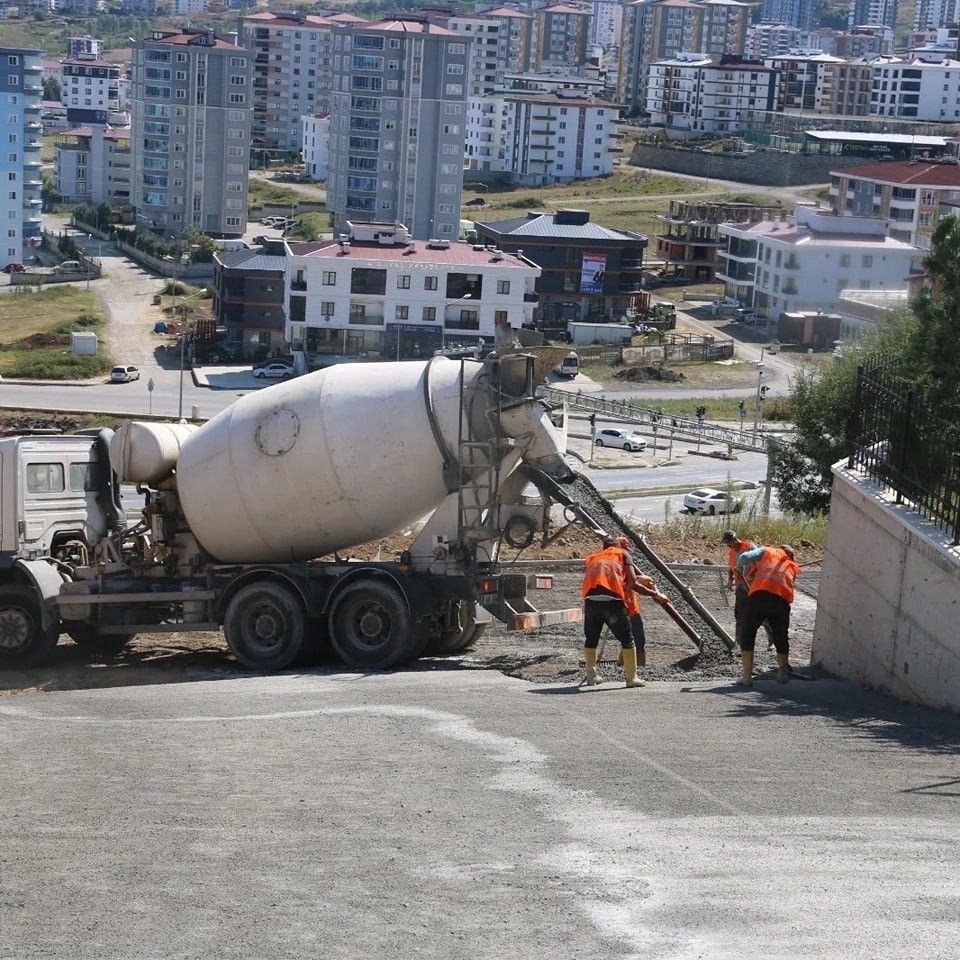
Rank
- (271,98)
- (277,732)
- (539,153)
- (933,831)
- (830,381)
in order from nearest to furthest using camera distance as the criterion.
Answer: (933,831)
(277,732)
(830,381)
(539,153)
(271,98)

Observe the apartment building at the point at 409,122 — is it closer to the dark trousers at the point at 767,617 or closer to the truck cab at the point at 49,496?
the truck cab at the point at 49,496

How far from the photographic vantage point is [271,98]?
15650 centimetres

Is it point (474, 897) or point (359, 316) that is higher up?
point (474, 897)

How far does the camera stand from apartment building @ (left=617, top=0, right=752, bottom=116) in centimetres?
17825

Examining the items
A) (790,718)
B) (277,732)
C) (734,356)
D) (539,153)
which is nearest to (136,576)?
(277,732)

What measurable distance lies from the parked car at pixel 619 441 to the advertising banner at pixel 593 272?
29.5 meters

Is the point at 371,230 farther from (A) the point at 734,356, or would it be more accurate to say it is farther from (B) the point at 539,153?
(B) the point at 539,153

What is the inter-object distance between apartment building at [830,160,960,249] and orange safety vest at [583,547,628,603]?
276 ft

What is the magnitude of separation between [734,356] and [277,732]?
223ft

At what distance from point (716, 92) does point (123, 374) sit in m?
97.3

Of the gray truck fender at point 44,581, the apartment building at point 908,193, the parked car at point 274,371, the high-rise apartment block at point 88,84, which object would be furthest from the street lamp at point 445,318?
the high-rise apartment block at point 88,84

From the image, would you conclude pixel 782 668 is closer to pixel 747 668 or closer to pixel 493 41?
pixel 747 668

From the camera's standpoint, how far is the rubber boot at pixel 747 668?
12242 mm

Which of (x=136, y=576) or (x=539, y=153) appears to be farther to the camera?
(x=539, y=153)
